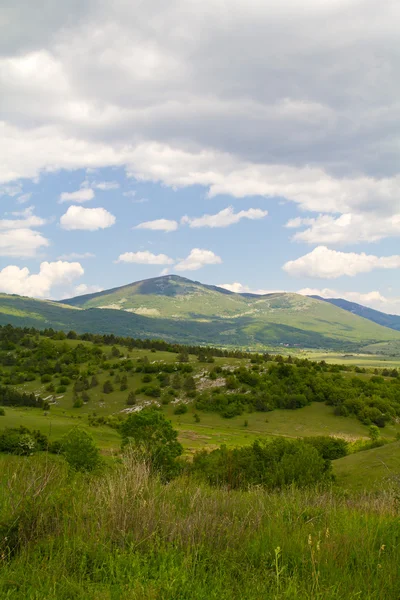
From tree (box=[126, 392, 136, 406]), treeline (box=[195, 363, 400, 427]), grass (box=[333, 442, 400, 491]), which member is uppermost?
grass (box=[333, 442, 400, 491])

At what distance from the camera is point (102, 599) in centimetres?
474

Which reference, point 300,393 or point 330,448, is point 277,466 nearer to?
point 330,448

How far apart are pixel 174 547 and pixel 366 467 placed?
31.4 meters

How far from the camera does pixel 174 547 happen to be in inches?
239

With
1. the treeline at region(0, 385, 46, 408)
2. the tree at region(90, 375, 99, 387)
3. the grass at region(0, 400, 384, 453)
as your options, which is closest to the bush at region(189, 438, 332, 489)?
the grass at region(0, 400, 384, 453)

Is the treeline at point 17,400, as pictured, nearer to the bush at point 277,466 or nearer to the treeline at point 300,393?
the treeline at point 300,393

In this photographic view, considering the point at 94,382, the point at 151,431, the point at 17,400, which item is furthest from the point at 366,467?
the point at 94,382

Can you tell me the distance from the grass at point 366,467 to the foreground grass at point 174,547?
930 inches

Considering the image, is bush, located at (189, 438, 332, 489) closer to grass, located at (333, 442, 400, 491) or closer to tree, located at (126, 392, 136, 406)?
grass, located at (333, 442, 400, 491)

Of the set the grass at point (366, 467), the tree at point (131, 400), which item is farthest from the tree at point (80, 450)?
the tree at point (131, 400)

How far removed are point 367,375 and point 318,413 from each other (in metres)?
26.2

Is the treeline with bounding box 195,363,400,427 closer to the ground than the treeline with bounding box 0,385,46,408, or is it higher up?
higher up

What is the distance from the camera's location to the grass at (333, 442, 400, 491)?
28664mm

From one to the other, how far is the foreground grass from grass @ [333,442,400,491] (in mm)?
23627
